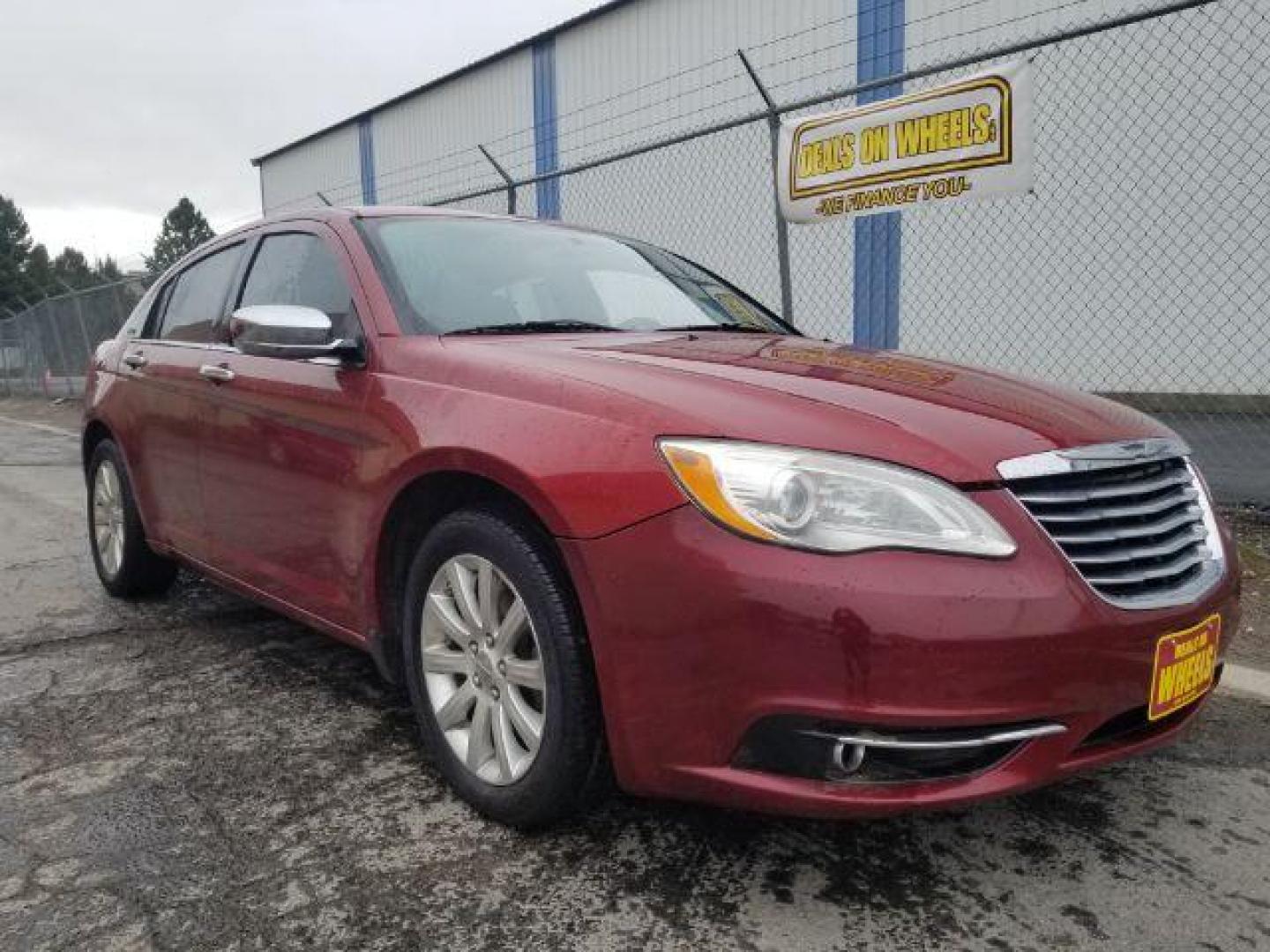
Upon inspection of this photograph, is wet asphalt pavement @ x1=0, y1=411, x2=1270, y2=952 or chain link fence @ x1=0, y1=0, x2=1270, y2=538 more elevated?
chain link fence @ x1=0, y1=0, x2=1270, y2=538

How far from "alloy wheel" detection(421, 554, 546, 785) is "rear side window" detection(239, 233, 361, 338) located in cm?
85

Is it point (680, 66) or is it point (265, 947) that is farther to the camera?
point (680, 66)

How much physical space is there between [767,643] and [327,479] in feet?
4.78

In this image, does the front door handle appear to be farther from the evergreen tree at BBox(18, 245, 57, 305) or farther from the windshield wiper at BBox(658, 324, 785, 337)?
the evergreen tree at BBox(18, 245, 57, 305)

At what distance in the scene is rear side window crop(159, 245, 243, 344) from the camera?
3.68m

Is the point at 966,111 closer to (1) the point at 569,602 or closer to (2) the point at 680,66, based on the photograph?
(1) the point at 569,602

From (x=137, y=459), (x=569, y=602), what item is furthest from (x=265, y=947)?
(x=137, y=459)

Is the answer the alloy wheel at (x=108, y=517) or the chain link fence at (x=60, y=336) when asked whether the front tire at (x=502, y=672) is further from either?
the chain link fence at (x=60, y=336)

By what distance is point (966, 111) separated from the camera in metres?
5.09

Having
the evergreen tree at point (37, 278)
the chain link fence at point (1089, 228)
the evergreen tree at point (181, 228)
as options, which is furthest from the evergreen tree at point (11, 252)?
the chain link fence at point (1089, 228)

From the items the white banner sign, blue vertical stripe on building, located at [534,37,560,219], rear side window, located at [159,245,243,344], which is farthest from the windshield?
blue vertical stripe on building, located at [534,37,560,219]

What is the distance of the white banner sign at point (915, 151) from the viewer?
4.96m

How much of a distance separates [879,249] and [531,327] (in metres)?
9.51

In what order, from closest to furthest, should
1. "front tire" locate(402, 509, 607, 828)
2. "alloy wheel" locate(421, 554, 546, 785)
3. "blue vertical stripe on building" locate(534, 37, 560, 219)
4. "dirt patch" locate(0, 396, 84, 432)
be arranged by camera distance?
1. "front tire" locate(402, 509, 607, 828)
2. "alloy wheel" locate(421, 554, 546, 785)
3. "dirt patch" locate(0, 396, 84, 432)
4. "blue vertical stripe on building" locate(534, 37, 560, 219)
